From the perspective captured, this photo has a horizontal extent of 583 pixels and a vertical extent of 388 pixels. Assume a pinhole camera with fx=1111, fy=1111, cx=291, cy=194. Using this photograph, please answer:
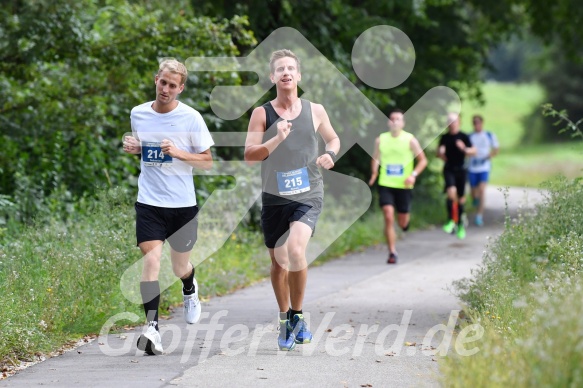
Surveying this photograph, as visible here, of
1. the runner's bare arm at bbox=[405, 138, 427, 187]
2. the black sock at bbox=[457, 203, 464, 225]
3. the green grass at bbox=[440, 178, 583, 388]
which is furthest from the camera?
the black sock at bbox=[457, 203, 464, 225]

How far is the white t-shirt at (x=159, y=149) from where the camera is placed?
8.23 meters

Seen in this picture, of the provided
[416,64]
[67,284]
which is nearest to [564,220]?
[67,284]

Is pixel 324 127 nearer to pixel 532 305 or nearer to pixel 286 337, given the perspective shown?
pixel 286 337

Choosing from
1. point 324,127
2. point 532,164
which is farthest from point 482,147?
point 532,164

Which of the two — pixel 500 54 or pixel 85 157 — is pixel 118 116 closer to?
pixel 85 157

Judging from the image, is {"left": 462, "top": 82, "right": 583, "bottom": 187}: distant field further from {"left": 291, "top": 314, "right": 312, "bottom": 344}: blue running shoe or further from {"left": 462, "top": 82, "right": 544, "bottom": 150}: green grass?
{"left": 291, "top": 314, "right": 312, "bottom": 344}: blue running shoe

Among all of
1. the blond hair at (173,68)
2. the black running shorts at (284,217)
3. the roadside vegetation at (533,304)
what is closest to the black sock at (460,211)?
the roadside vegetation at (533,304)

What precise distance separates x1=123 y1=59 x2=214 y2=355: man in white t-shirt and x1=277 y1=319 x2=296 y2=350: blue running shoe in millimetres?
932

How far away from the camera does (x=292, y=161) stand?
26.8ft

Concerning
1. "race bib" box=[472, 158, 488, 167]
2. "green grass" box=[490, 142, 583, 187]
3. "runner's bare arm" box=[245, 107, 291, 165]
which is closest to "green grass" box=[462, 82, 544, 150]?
"green grass" box=[490, 142, 583, 187]

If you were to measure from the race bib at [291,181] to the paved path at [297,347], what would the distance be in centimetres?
118

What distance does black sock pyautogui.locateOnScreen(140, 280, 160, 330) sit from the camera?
8.09 metres

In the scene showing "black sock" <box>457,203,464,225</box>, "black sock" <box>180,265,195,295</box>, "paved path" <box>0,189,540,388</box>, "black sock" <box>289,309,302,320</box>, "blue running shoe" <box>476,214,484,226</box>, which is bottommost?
"blue running shoe" <box>476,214,484,226</box>

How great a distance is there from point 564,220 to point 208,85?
6848 millimetres
